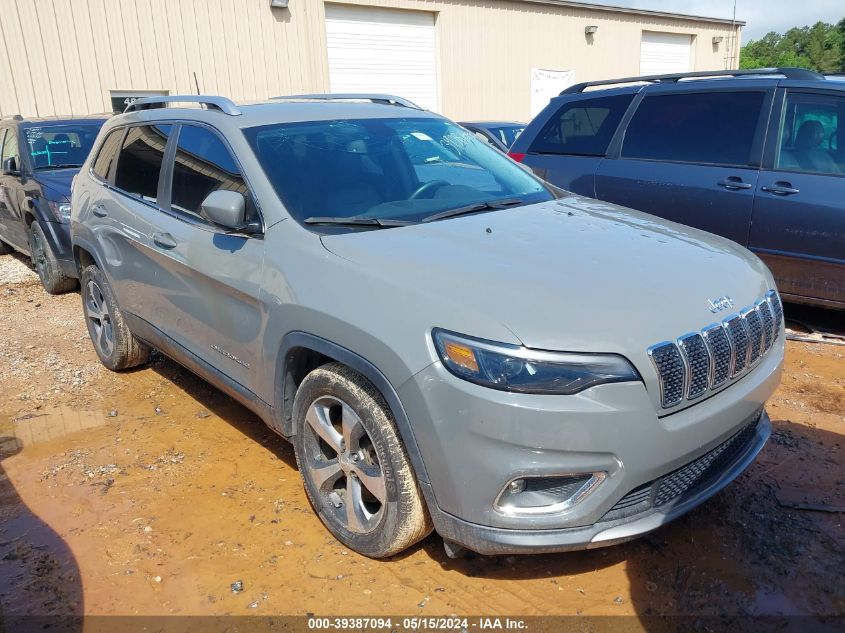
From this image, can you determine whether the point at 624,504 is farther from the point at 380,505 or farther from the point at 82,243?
the point at 82,243

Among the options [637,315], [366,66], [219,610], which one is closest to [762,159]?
[637,315]

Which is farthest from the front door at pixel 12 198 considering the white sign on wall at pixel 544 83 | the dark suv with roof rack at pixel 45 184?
the white sign on wall at pixel 544 83

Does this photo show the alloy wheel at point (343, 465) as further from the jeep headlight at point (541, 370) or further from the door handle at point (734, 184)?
the door handle at point (734, 184)

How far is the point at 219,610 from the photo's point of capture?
2.73 m

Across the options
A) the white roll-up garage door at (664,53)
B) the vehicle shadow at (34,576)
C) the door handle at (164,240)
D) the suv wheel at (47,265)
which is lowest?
the vehicle shadow at (34,576)

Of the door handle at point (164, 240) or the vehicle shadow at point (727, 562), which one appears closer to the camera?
the vehicle shadow at point (727, 562)

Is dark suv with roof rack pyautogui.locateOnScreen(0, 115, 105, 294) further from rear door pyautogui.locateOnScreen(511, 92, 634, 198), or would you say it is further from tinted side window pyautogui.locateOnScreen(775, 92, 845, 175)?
tinted side window pyautogui.locateOnScreen(775, 92, 845, 175)

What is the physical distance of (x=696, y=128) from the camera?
18.4 feet

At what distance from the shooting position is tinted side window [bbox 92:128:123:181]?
15.8 feet

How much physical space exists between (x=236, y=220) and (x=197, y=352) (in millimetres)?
1008

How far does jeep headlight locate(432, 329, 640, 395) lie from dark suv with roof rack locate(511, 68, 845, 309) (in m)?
3.47

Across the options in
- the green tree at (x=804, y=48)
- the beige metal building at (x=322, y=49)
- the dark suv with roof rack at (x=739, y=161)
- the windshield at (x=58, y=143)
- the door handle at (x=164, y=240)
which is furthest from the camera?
the green tree at (x=804, y=48)

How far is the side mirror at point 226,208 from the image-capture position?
3096 millimetres

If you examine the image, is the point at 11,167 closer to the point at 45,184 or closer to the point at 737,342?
the point at 45,184
